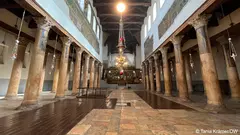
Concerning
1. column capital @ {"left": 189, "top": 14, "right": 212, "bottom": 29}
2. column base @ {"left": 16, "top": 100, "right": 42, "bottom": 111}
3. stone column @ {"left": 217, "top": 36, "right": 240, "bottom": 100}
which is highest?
column capital @ {"left": 189, "top": 14, "right": 212, "bottom": 29}

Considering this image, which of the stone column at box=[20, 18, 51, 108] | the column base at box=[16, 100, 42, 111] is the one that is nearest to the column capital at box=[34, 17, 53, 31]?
the stone column at box=[20, 18, 51, 108]

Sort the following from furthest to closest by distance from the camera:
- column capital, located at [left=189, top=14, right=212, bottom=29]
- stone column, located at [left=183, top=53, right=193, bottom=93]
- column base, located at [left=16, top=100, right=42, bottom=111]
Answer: stone column, located at [left=183, top=53, right=193, bottom=93]
column capital, located at [left=189, top=14, right=212, bottom=29]
column base, located at [left=16, top=100, right=42, bottom=111]

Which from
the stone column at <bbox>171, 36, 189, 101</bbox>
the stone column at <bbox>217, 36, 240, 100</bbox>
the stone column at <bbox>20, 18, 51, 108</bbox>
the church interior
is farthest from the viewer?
the stone column at <bbox>217, 36, 240, 100</bbox>

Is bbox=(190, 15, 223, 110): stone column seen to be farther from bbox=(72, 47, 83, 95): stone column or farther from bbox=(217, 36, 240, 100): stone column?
bbox=(72, 47, 83, 95): stone column

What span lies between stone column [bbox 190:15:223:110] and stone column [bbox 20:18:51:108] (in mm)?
7457

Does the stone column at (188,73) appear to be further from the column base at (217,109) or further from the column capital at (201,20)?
the column base at (217,109)

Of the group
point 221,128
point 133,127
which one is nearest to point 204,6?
point 221,128

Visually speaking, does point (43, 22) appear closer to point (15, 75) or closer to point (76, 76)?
point (15, 75)

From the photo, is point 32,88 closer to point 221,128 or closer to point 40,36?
point 40,36

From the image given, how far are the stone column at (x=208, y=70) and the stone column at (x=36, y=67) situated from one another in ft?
24.5

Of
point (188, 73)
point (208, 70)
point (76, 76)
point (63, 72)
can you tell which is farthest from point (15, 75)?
point (188, 73)

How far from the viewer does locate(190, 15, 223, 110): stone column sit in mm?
4410

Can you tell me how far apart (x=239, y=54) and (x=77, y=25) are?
13.5 m

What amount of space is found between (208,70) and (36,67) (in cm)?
775
